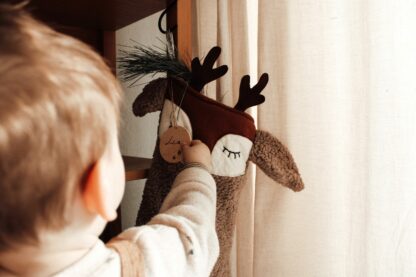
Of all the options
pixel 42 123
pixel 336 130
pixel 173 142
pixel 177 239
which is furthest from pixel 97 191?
pixel 336 130

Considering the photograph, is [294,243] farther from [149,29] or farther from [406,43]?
[149,29]

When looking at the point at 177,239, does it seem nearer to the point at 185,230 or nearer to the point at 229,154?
the point at 185,230

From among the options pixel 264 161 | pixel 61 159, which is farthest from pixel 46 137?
pixel 264 161

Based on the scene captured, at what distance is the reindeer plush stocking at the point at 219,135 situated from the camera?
2.34ft

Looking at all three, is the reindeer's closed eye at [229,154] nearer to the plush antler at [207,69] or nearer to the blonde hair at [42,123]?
the plush antler at [207,69]

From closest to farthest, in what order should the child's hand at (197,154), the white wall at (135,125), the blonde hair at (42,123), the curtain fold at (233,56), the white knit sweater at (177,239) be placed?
the blonde hair at (42,123), the white knit sweater at (177,239), the child's hand at (197,154), the curtain fold at (233,56), the white wall at (135,125)

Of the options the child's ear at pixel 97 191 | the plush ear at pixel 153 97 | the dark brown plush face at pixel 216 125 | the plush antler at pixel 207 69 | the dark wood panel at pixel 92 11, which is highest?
the dark wood panel at pixel 92 11

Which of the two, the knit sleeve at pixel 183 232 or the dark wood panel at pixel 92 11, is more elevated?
the dark wood panel at pixel 92 11

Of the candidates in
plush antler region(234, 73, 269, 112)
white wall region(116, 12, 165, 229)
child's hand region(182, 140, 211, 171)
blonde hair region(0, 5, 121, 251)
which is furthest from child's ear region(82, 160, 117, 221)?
white wall region(116, 12, 165, 229)

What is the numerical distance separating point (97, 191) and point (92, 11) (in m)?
0.54

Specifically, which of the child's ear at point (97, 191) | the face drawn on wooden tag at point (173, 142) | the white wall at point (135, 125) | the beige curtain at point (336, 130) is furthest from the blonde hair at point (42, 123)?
the white wall at point (135, 125)

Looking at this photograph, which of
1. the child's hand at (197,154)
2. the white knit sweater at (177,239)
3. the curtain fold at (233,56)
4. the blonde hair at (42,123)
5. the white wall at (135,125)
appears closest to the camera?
the blonde hair at (42,123)

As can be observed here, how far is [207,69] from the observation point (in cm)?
71

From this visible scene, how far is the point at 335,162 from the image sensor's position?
2.50 feet
